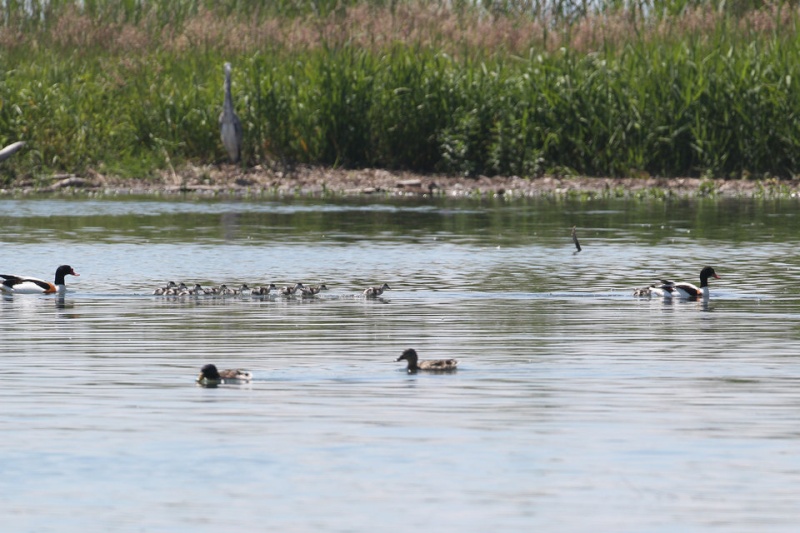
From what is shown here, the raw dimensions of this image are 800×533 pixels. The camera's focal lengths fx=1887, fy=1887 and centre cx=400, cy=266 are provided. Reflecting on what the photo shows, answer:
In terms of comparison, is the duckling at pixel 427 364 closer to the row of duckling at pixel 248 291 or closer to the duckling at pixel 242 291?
the row of duckling at pixel 248 291

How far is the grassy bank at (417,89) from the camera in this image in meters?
38.8

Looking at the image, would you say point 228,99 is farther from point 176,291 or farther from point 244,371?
point 244,371

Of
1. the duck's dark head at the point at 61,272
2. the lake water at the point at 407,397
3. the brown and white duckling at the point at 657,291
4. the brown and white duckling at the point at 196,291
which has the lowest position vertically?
the lake water at the point at 407,397

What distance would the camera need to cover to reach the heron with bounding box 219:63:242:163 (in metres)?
40.0

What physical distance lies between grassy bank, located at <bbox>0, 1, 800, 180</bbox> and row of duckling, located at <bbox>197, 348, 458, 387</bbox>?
24.6 metres

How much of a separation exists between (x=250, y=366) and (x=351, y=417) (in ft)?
8.50

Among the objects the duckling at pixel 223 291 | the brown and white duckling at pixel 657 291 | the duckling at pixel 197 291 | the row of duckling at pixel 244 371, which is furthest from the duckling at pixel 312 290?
the row of duckling at pixel 244 371

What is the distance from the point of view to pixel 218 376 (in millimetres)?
14000

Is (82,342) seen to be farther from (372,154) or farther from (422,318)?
(372,154)

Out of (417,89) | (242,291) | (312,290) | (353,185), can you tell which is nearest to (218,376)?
(312,290)

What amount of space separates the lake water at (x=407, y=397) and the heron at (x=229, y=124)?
45.5 feet

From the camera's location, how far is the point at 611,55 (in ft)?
132

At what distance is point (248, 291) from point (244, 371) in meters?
6.81

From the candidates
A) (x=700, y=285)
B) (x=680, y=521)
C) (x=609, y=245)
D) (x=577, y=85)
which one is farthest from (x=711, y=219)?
(x=680, y=521)
